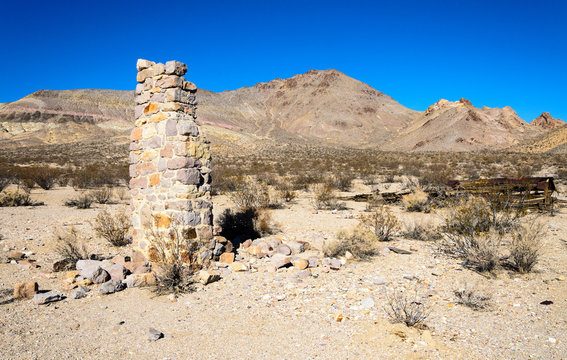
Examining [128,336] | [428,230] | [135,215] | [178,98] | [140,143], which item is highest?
[178,98]

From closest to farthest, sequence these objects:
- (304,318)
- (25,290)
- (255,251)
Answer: (304,318)
(25,290)
(255,251)

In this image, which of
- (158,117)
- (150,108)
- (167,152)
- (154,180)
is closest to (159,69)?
(150,108)

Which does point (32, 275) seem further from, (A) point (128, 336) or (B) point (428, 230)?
(B) point (428, 230)

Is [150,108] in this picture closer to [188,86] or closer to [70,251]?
A: [188,86]

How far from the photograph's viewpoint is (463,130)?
59.2 meters

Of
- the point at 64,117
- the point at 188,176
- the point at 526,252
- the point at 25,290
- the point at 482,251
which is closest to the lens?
the point at 25,290

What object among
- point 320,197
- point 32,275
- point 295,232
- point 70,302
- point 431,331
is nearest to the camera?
point 431,331

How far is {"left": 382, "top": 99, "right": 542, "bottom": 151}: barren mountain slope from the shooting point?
57.1m

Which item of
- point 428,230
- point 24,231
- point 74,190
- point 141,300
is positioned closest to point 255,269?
point 141,300

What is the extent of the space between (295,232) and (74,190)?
1252 cm

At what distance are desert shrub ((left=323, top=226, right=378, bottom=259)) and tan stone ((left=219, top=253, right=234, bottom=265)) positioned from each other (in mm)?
1839

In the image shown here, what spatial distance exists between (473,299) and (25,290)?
607 centimetres

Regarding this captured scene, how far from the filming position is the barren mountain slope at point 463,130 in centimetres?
5707

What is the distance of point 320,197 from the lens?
39.1 ft
